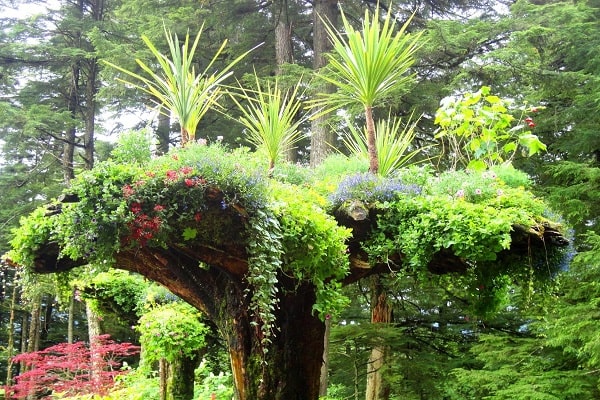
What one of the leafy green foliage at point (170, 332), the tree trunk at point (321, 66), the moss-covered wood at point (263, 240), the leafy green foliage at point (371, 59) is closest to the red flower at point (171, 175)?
the moss-covered wood at point (263, 240)

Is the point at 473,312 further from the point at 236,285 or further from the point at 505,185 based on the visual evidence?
the point at 236,285

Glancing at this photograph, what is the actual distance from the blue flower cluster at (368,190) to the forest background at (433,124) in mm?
962

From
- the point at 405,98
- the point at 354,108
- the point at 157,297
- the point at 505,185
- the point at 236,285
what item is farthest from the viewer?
the point at 405,98

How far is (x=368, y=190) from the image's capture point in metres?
3.77

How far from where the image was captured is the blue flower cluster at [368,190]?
3738 mm

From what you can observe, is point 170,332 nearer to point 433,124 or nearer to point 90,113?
point 433,124

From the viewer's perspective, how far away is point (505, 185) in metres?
3.88

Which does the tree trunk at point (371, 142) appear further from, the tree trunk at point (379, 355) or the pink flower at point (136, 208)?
the tree trunk at point (379, 355)

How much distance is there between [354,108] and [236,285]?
153 inches

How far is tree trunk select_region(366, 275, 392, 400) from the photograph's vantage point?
7.19 m

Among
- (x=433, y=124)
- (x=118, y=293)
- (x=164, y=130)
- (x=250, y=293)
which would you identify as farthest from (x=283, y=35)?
(x=250, y=293)

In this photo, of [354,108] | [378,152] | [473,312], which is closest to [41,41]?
[354,108]

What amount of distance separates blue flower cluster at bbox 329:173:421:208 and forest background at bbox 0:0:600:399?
0.96 meters

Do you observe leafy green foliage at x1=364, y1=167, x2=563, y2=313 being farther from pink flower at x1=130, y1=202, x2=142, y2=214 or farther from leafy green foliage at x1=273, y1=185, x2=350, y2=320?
pink flower at x1=130, y1=202, x2=142, y2=214
